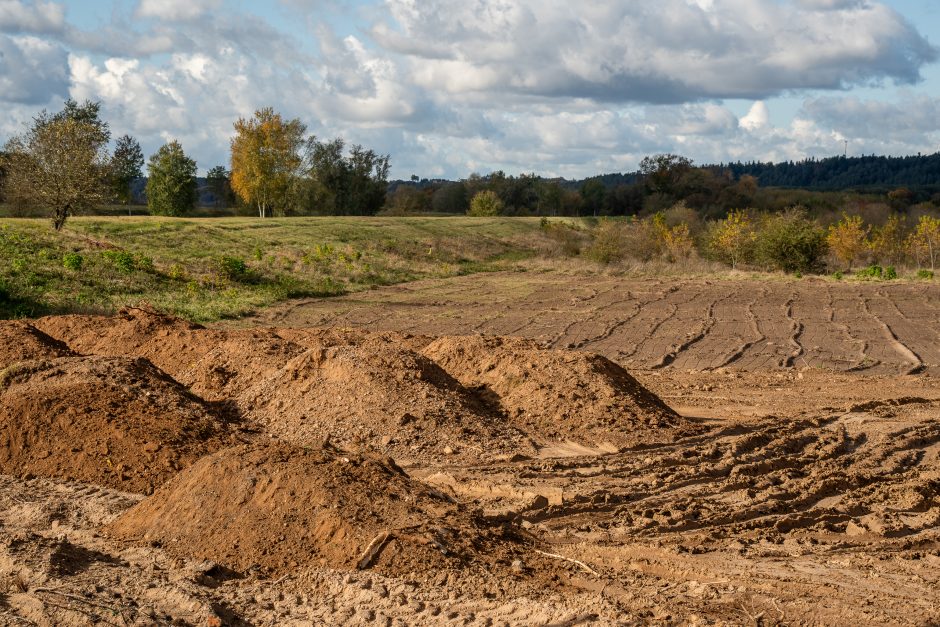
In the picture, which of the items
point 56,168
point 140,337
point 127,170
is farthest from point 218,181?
point 140,337

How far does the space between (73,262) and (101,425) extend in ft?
64.9

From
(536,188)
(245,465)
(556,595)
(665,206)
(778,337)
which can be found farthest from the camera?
(536,188)

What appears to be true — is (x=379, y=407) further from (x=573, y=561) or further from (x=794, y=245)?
(x=794, y=245)

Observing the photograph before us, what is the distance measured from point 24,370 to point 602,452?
6922mm

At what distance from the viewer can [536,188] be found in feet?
314

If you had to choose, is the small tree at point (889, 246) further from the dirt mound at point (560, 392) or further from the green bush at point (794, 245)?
the dirt mound at point (560, 392)

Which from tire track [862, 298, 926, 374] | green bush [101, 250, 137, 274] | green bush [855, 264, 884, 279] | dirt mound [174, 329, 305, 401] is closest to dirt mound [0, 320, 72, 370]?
dirt mound [174, 329, 305, 401]

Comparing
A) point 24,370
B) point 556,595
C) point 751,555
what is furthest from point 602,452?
point 24,370

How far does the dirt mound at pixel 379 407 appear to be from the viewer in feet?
33.9

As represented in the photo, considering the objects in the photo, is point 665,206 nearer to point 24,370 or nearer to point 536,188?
point 536,188

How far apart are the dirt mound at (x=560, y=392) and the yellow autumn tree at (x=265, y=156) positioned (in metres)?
Result: 54.8

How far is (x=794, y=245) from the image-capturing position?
39.9 metres

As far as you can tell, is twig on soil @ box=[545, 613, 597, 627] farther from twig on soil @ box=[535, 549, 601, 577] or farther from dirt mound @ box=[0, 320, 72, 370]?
dirt mound @ box=[0, 320, 72, 370]

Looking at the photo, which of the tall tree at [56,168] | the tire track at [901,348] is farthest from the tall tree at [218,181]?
the tire track at [901,348]
